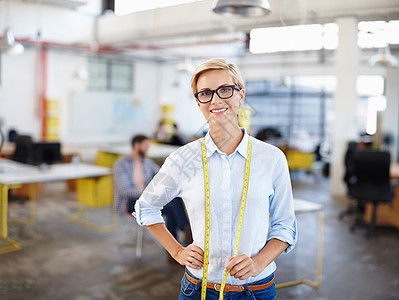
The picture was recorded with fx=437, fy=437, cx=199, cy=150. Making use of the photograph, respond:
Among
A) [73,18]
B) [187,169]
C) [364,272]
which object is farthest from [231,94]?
[73,18]

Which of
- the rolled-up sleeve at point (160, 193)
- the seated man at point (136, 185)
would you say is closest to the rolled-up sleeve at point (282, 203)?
the rolled-up sleeve at point (160, 193)

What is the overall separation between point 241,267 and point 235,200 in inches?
8.5

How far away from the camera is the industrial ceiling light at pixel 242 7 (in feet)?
8.39

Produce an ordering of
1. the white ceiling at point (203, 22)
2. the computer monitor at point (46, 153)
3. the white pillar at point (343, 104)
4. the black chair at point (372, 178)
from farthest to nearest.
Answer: the white pillar at point (343, 104), the computer monitor at point (46, 153), the black chair at point (372, 178), the white ceiling at point (203, 22)

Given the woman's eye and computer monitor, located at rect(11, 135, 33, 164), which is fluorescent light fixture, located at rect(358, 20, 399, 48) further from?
computer monitor, located at rect(11, 135, 33, 164)

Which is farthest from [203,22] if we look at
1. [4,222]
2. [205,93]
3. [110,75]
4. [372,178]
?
[205,93]

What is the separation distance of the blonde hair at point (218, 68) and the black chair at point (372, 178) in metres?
4.56

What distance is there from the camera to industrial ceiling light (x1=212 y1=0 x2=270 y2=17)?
2.56m

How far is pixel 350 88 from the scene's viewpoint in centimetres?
815

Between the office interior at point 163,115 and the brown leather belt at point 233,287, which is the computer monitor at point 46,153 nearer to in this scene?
the office interior at point 163,115

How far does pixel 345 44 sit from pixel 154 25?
396 centimetres

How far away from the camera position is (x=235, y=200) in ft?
→ 4.66

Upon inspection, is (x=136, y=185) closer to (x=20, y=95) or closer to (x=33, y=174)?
(x=33, y=174)

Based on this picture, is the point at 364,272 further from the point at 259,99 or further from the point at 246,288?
the point at 259,99
